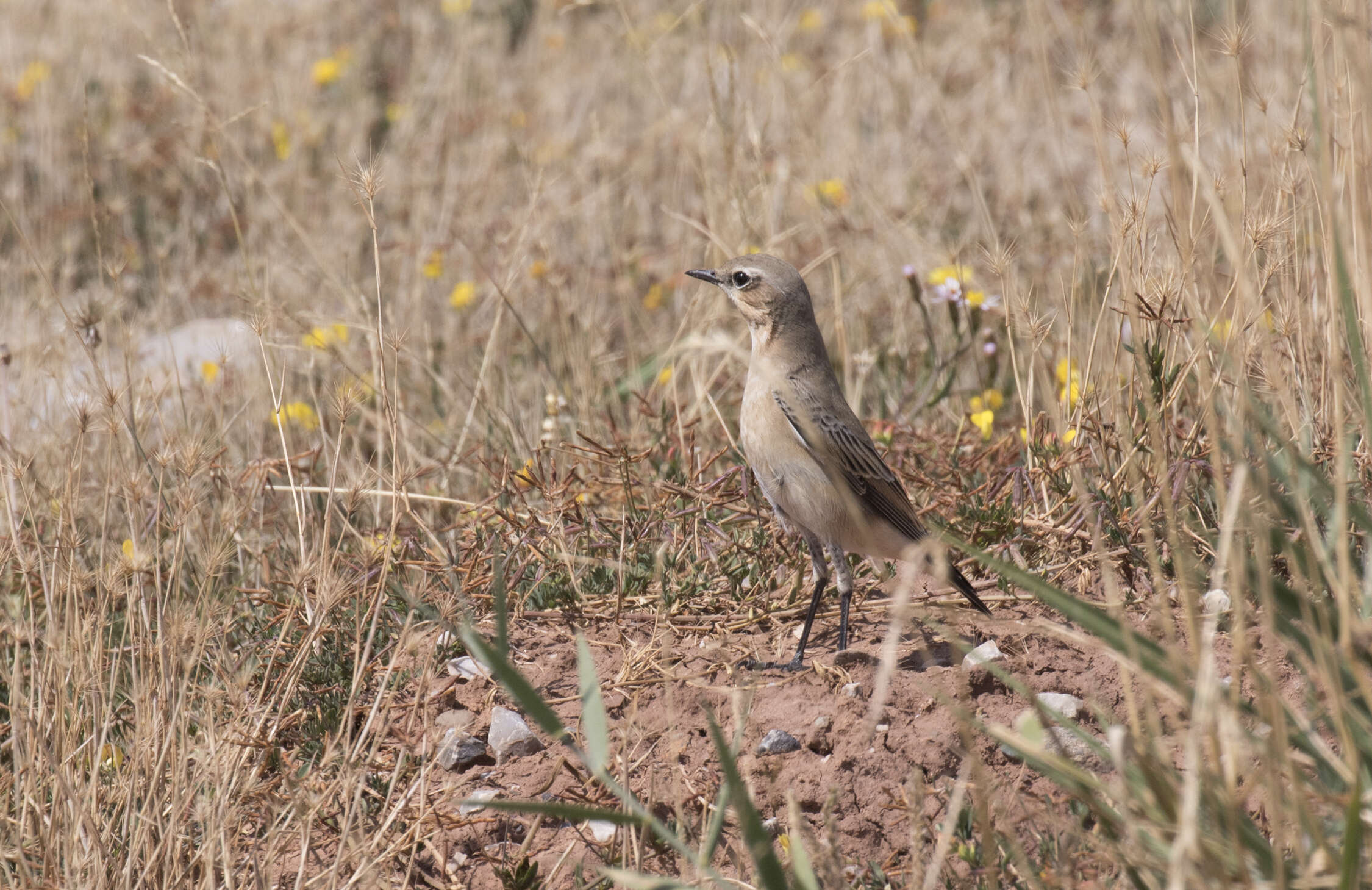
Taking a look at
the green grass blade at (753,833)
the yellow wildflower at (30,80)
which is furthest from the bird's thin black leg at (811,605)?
the yellow wildflower at (30,80)

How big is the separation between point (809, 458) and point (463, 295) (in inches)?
126

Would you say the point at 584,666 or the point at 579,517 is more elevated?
the point at 584,666

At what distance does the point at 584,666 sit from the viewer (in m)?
2.63

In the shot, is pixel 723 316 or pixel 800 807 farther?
pixel 723 316

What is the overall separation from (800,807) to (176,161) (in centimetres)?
721

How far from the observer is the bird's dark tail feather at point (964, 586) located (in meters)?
4.07

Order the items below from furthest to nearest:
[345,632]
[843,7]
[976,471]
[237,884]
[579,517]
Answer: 1. [843,7]
2. [976,471]
3. [579,517]
4. [345,632]
5. [237,884]

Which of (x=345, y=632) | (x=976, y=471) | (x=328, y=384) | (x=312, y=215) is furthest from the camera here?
(x=312, y=215)

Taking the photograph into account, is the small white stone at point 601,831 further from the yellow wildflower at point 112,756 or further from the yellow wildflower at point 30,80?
the yellow wildflower at point 30,80

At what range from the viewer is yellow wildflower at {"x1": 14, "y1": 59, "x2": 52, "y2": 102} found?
29.6ft

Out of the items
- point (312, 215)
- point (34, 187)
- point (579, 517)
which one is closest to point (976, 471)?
point (579, 517)

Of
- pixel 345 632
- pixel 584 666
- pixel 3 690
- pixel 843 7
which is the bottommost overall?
pixel 3 690

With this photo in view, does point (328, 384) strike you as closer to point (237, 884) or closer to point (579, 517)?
point (579, 517)

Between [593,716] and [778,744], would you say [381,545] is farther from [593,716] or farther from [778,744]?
[593,716]
